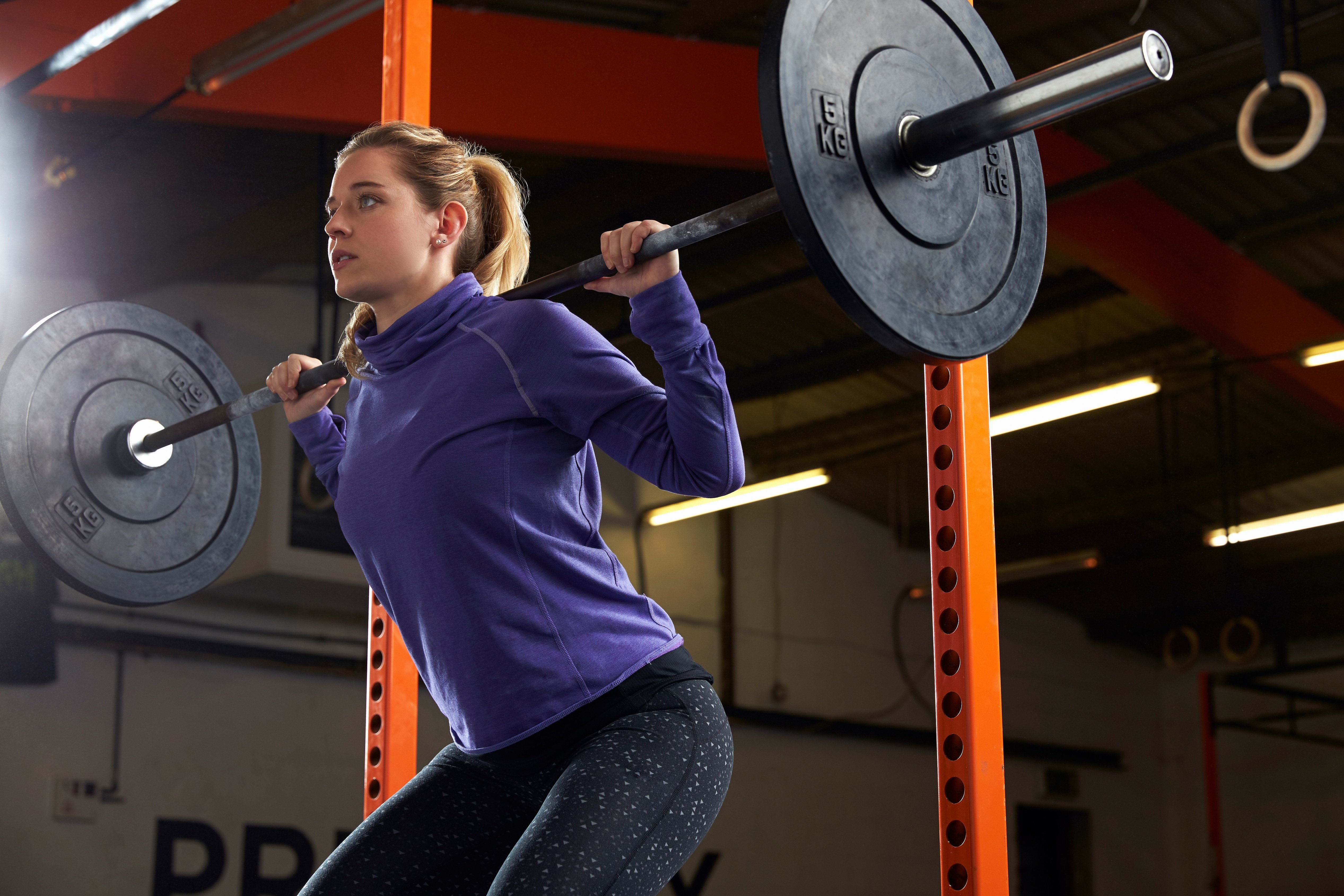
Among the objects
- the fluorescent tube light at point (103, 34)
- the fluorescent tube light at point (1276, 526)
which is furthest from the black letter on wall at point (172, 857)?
the fluorescent tube light at point (1276, 526)

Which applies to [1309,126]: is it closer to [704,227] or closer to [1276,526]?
[704,227]

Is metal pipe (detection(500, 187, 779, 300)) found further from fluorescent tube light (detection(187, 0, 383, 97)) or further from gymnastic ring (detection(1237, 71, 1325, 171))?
gymnastic ring (detection(1237, 71, 1325, 171))

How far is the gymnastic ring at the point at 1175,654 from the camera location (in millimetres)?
8945

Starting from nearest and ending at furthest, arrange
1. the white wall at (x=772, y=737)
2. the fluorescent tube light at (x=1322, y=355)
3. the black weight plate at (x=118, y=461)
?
the black weight plate at (x=118, y=461)
the white wall at (x=772, y=737)
the fluorescent tube light at (x=1322, y=355)

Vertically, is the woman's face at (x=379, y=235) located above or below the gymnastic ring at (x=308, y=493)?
below

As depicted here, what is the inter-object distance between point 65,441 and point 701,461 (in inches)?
55.4

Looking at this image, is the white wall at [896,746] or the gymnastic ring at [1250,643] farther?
the white wall at [896,746]

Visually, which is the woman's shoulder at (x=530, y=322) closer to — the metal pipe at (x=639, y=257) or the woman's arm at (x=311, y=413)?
the metal pipe at (x=639, y=257)

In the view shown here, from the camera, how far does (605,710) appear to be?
4.20 feet

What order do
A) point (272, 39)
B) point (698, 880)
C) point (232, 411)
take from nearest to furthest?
point (232, 411)
point (272, 39)
point (698, 880)

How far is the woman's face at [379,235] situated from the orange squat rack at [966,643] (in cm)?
64

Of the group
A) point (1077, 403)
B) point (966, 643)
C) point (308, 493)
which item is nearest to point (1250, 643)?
point (1077, 403)

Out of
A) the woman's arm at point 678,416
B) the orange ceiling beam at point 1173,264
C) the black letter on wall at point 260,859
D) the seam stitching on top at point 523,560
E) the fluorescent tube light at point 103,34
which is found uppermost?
the orange ceiling beam at point 1173,264

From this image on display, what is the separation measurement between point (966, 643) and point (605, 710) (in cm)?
47
